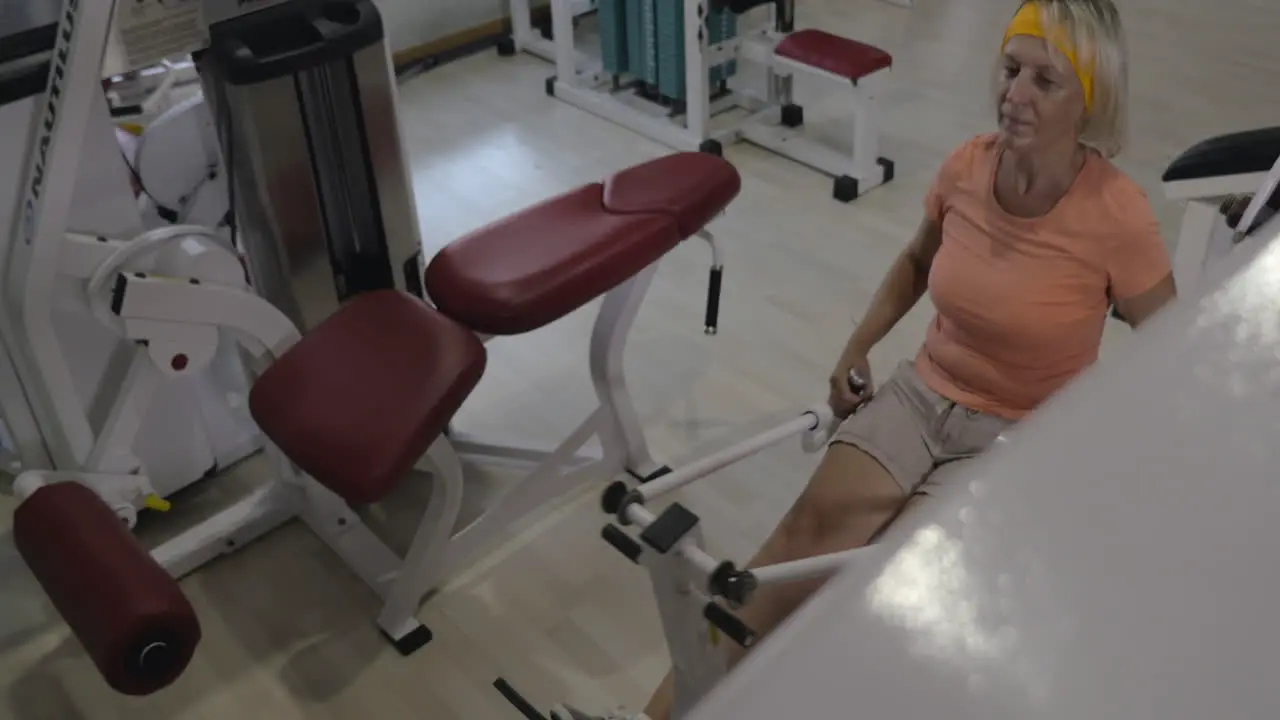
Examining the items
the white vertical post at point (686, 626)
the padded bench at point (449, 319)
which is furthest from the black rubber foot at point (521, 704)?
the padded bench at point (449, 319)

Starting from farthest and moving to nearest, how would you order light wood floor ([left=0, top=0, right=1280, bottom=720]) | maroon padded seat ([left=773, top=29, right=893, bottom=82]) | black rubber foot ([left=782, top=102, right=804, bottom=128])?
black rubber foot ([left=782, top=102, right=804, bottom=128])
maroon padded seat ([left=773, top=29, right=893, bottom=82])
light wood floor ([left=0, top=0, right=1280, bottom=720])

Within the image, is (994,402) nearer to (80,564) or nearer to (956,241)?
(956,241)

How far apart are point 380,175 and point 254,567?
2.41ft

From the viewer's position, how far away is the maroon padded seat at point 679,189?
6.37 ft

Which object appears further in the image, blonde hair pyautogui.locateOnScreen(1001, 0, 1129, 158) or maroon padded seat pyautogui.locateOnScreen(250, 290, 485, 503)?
maroon padded seat pyautogui.locateOnScreen(250, 290, 485, 503)

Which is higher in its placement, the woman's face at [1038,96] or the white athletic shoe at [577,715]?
the woman's face at [1038,96]

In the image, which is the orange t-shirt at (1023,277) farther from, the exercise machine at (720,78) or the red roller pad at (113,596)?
the exercise machine at (720,78)

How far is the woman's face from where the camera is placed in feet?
4.49

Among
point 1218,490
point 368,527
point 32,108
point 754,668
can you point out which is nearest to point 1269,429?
point 1218,490

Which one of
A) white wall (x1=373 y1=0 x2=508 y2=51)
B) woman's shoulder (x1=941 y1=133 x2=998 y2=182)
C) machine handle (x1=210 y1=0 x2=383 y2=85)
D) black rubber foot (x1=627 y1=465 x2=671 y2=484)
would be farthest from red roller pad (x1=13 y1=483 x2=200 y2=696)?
white wall (x1=373 y1=0 x2=508 y2=51)

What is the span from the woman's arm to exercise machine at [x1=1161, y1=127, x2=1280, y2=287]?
36 cm

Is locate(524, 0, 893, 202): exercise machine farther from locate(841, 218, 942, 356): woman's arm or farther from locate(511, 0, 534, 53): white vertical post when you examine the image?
locate(841, 218, 942, 356): woman's arm

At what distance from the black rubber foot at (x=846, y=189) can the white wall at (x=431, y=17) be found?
1658 mm

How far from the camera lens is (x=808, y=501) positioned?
155 centimetres
